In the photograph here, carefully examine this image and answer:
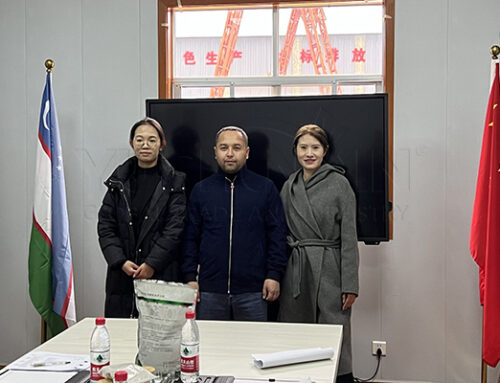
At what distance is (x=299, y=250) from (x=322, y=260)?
0.12 meters

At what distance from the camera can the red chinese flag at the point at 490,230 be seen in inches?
118

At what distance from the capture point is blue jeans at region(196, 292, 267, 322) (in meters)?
2.92

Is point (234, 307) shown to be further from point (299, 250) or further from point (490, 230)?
point (490, 230)

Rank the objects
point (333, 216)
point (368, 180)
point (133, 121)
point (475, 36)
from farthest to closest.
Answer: point (133, 121) → point (475, 36) → point (368, 180) → point (333, 216)

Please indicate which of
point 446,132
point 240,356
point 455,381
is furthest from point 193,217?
point 455,381

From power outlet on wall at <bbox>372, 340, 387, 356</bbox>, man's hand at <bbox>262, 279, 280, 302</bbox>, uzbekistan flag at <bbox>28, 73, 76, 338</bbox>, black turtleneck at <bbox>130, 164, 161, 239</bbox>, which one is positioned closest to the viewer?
man's hand at <bbox>262, 279, 280, 302</bbox>

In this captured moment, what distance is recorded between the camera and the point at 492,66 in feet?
10.3

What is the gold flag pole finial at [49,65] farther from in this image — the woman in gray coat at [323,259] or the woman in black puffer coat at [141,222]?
the woman in gray coat at [323,259]

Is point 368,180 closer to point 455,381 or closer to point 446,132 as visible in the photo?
point 446,132

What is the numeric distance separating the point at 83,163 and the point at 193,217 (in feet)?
3.79

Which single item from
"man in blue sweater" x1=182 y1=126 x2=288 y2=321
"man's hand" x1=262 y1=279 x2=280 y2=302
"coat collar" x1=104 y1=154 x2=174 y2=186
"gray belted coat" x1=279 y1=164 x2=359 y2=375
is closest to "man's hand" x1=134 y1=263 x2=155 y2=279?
"man in blue sweater" x1=182 y1=126 x2=288 y2=321

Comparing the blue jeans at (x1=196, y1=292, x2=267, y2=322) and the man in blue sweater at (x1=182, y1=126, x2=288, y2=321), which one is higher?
the man in blue sweater at (x1=182, y1=126, x2=288, y2=321)

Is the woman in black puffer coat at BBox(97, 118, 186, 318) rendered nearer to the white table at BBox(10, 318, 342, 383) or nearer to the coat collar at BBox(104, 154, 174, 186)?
the coat collar at BBox(104, 154, 174, 186)

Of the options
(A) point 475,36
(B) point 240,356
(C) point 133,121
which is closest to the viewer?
(B) point 240,356
